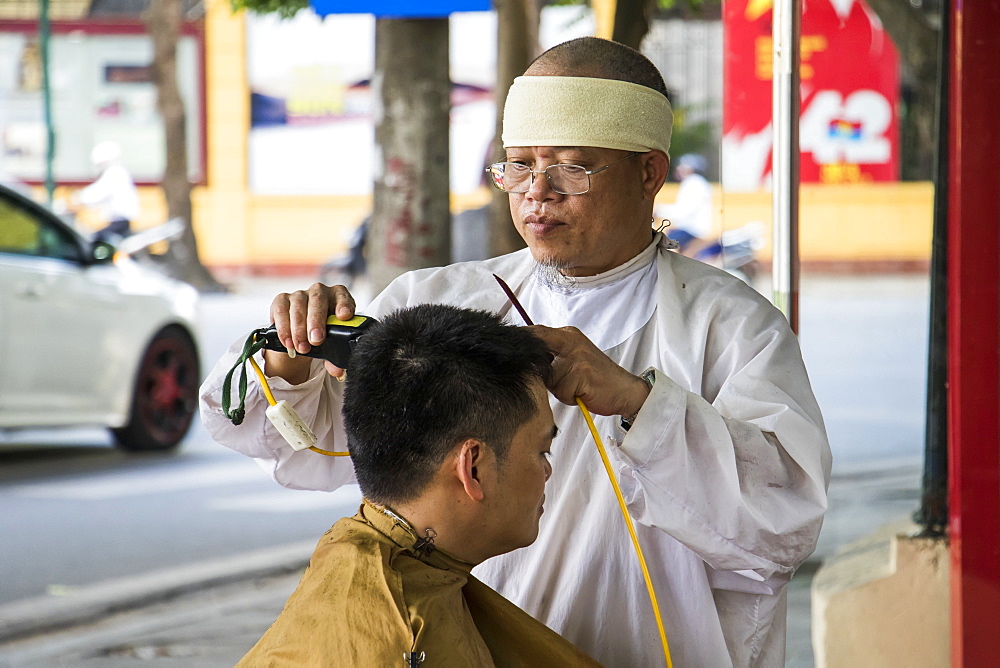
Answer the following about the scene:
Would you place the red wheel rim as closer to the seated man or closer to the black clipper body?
the black clipper body

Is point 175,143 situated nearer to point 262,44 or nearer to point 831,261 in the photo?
point 262,44

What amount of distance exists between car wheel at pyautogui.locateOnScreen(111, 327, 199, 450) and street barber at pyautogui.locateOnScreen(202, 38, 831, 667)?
5.68m

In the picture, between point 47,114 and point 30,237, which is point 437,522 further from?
point 47,114

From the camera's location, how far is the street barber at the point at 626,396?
1.95 m

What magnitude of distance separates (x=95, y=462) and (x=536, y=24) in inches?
152

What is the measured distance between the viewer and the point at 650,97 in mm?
2324

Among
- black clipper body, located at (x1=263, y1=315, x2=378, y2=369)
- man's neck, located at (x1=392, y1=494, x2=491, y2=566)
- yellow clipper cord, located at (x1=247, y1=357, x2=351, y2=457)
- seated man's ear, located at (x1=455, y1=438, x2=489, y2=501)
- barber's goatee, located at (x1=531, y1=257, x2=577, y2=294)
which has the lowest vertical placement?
man's neck, located at (x1=392, y1=494, x2=491, y2=566)

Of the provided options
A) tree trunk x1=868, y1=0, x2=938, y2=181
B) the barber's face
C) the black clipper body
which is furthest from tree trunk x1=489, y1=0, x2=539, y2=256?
the black clipper body

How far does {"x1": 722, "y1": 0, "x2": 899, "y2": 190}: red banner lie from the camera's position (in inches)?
148

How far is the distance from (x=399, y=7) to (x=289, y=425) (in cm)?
256

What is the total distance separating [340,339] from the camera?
2.03 m

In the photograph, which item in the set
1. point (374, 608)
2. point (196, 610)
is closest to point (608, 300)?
point (374, 608)

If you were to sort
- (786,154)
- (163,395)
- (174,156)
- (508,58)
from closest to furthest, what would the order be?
(786,154) → (508,58) → (163,395) → (174,156)

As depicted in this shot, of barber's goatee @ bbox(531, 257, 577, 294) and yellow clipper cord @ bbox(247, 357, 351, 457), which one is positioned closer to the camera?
yellow clipper cord @ bbox(247, 357, 351, 457)
